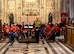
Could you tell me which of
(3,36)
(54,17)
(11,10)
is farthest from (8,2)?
(3,36)

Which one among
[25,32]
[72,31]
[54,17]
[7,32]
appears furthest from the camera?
[54,17]

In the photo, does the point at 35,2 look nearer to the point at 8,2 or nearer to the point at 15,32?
the point at 8,2

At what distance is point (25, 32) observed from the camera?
1808 cm

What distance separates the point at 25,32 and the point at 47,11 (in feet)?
40.3

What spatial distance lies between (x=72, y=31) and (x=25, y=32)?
4947 mm

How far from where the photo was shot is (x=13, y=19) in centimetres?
2981

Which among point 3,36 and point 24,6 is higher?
point 24,6

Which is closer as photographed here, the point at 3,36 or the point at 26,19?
the point at 3,36

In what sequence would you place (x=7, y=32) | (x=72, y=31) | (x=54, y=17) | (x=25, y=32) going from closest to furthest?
(x=72, y=31), (x=25, y=32), (x=7, y=32), (x=54, y=17)

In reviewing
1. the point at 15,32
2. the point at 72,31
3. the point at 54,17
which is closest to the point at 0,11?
the point at 54,17

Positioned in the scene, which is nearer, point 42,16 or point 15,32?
point 15,32

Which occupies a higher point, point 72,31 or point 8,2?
point 8,2

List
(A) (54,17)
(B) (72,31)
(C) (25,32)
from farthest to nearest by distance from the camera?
(A) (54,17) → (C) (25,32) → (B) (72,31)

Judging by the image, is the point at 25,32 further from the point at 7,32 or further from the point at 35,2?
the point at 35,2
